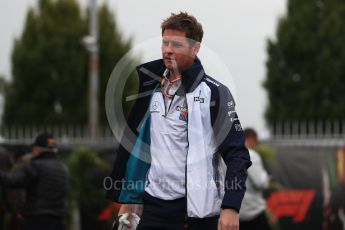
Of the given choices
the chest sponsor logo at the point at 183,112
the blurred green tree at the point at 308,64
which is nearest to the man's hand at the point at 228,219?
the chest sponsor logo at the point at 183,112

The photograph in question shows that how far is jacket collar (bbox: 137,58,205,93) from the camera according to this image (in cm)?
488

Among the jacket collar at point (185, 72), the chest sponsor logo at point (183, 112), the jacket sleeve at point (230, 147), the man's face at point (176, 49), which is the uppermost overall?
the man's face at point (176, 49)

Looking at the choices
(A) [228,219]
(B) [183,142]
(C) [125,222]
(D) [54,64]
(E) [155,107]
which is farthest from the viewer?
(D) [54,64]

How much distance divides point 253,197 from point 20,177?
8.49ft

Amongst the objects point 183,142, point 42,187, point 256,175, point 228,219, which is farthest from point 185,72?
point 256,175

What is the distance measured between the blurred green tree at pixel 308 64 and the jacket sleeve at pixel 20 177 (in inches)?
1437

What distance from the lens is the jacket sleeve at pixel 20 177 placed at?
8.79m

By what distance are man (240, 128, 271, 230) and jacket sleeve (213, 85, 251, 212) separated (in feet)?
16.1

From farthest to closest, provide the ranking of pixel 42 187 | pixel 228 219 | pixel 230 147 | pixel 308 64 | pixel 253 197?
pixel 308 64, pixel 253 197, pixel 42 187, pixel 230 147, pixel 228 219

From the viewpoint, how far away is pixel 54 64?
161 feet

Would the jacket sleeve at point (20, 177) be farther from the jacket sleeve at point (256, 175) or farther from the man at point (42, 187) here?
the jacket sleeve at point (256, 175)

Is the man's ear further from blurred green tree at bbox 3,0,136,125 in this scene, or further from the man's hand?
blurred green tree at bbox 3,0,136,125

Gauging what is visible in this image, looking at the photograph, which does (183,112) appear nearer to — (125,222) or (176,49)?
(176,49)

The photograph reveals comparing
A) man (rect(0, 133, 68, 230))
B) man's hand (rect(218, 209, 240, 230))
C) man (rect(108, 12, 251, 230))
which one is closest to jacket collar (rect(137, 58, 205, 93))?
man (rect(108, 12, 251, 230))
